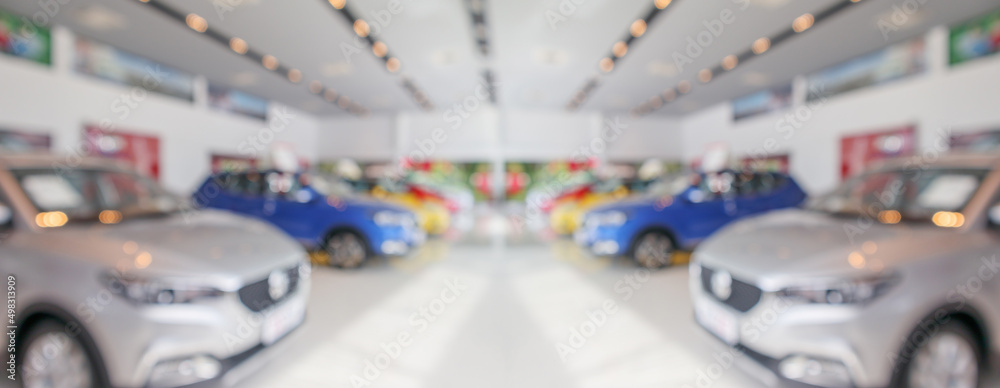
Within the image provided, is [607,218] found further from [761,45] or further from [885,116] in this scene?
[885,116]

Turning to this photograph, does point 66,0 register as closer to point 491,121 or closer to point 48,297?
point 48,297

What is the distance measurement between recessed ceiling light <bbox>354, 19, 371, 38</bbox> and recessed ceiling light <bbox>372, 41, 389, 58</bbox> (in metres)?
0.62

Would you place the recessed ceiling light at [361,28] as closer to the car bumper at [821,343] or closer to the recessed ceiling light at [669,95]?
the car bumper at [821,343]

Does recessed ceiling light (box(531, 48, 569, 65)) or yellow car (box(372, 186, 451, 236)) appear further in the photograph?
recessed ceiling light (box(531, 48, 569, 65))

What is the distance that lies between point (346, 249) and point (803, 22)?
8.24 meters

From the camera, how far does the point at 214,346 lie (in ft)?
5.91

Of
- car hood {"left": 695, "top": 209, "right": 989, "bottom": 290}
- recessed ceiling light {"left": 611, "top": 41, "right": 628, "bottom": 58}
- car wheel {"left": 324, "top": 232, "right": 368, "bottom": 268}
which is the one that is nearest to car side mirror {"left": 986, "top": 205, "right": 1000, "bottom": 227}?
car hood {"left": 695, "top": 209, "right": 989, "bottom": 290}

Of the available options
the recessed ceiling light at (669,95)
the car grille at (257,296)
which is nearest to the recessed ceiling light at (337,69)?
the car grille at (257,296)

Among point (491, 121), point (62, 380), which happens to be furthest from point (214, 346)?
point (491, 121)

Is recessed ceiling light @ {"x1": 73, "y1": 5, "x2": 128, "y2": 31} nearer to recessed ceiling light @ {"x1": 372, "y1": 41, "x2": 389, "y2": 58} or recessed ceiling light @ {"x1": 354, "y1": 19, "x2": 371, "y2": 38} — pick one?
recessed ceiling light @ {"x1": 354, "y1": 19, "x2": 371, "y2": 38}

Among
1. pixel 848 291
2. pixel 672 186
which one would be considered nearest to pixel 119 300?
pixel 848 291

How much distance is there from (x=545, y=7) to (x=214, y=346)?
6.35m

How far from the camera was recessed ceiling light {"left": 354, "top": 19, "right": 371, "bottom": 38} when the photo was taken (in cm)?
747

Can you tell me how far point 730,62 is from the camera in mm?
9906
